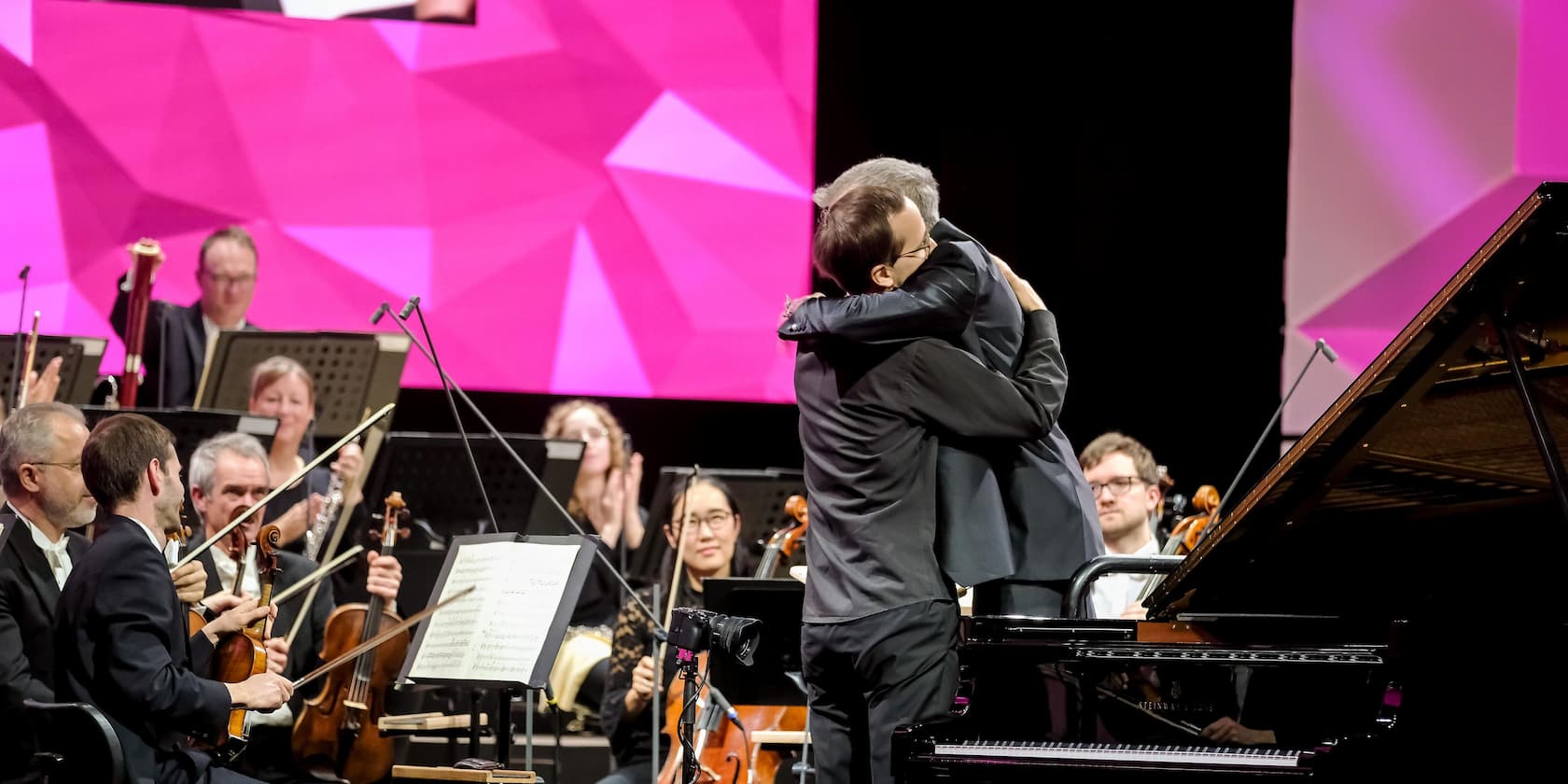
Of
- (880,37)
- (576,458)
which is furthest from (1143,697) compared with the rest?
(880,37)

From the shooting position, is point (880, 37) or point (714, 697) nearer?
point (714, 697)

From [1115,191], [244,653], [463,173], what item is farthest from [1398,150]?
[244,653]

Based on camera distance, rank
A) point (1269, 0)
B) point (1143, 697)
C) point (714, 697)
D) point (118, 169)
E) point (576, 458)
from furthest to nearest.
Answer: point (1269, 0) < point (118, 169) < point (576, 458) < point (714, 697) < point (1143, 697)

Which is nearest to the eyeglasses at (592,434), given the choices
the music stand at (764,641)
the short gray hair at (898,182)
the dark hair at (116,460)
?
the music stand at (764,641)

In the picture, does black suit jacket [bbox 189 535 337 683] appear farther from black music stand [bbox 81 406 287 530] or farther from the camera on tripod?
the camera on tripod

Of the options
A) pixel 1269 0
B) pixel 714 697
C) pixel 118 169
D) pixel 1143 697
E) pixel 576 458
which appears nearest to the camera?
pixel 1143 697

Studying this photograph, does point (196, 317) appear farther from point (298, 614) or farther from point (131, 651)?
point (131, 651)

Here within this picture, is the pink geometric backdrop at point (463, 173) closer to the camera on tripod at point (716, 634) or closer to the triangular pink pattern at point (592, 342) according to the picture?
the triangular pink pattern at point (592, 342)

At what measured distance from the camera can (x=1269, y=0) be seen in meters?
7.09

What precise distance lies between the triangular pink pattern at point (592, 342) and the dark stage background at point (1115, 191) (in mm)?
215

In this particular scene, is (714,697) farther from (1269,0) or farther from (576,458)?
(1269,0)

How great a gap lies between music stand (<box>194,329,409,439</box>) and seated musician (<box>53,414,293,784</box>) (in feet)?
6.58

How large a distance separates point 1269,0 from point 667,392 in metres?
2.98

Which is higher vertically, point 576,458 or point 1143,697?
point 576,458
